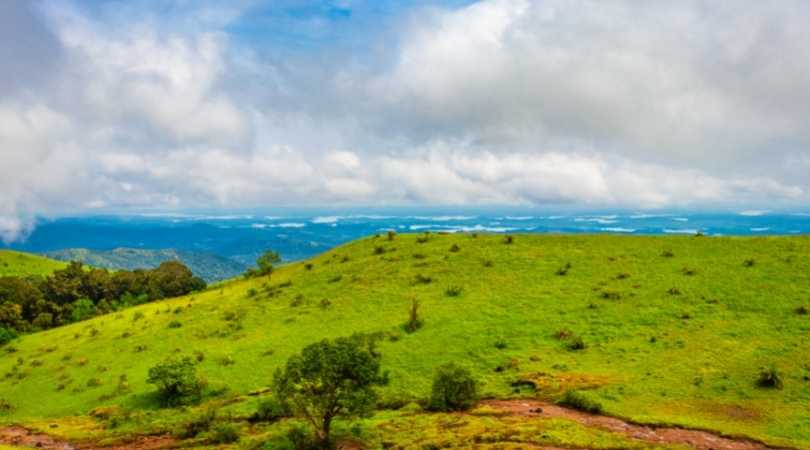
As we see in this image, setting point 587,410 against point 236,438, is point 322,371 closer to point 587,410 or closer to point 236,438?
point 236,438

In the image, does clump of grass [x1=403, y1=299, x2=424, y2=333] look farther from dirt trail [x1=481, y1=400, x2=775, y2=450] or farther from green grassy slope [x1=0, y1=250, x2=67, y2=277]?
green grassy slope [x1=0, y1=250, x2=67, y2=277]

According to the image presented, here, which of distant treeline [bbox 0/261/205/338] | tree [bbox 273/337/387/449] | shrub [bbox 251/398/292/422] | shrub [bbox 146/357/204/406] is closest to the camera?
tree [bbox 273/337/387/449]

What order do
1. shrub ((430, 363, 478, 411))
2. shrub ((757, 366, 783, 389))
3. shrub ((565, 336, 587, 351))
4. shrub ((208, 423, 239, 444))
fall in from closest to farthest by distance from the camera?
shrub ((757, 366, 783, 389)) < shrub ((208, 423, 239, 444)) < shrub ((430, 363, 478, 411)) < shrub ((565, 336, 587, 351))

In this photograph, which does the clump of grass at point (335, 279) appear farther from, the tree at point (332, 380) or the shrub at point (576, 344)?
the tree at point (332, 380)

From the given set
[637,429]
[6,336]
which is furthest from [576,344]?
[6,336]

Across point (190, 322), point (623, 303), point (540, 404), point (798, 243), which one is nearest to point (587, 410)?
point (540, 404)

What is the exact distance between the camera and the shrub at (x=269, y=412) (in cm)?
2992

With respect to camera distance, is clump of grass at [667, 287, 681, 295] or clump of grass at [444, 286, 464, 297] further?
clump of grass at [444, 286, 464, 297]

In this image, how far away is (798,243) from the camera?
45844 mm

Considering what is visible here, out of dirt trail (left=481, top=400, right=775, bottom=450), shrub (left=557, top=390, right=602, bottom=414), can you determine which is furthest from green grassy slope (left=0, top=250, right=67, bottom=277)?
shrub (left=557, top=390, right=602, bottom=414)

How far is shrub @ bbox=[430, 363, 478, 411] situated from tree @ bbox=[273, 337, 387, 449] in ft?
16.7

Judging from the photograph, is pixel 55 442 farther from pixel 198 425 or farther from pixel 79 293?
pixel 79 293

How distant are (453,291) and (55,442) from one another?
30.2 meters

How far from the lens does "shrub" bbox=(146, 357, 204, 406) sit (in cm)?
3506
